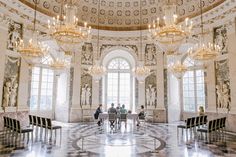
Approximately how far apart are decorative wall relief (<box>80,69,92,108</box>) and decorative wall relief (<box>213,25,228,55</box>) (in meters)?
8.02

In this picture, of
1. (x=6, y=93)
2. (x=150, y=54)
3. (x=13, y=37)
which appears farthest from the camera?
(x=150, y=54)

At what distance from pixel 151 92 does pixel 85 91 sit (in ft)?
14.5

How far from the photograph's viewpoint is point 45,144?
6828 mm

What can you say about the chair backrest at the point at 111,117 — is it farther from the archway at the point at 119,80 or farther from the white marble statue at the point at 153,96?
the archway at the point at 119,80

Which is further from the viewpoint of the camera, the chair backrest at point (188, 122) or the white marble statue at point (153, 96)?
the white marble statue at point (153, 96)

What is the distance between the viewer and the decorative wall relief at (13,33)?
9.66 metres

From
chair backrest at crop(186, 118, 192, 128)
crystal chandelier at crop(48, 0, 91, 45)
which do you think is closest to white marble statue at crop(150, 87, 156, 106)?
chair backrest at crop(186, 118, 192, 128)

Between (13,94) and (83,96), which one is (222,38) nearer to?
(83,96)

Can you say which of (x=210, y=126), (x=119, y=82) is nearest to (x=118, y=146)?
(x=210, y=126)

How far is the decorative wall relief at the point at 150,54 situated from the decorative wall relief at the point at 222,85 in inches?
173

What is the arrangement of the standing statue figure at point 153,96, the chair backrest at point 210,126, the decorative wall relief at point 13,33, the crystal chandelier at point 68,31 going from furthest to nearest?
the standing statue figure at point 153,96
the decorative wall relief at point 13,33
the chair backrest at point 210,126
the crystal chandelier at point 68,31

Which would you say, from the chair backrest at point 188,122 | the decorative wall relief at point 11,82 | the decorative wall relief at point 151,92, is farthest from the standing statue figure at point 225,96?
the decorative wall relief at point 11,82

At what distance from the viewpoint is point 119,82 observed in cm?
1548

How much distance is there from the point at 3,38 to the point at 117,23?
25.6 feet
